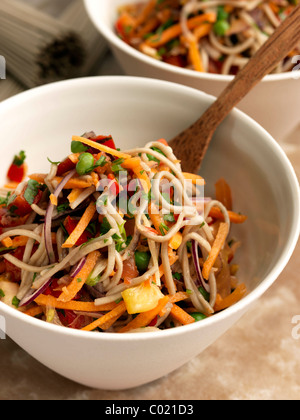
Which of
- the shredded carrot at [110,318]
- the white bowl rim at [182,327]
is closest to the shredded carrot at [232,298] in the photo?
the white bowl rim at [182,327]

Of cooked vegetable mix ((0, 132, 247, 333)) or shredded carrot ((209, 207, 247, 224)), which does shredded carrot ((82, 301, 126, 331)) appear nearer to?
cooked vegetable mix ((0, 132, 247, 333))

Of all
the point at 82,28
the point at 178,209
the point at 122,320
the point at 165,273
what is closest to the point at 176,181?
the point at 178,209

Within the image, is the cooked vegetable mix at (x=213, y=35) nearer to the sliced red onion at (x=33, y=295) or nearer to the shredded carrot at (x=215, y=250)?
the shredded carrot at (x=215, y=250)

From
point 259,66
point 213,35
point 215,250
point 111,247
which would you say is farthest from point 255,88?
point 111,247

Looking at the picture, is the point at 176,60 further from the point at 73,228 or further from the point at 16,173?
the point at 73,228

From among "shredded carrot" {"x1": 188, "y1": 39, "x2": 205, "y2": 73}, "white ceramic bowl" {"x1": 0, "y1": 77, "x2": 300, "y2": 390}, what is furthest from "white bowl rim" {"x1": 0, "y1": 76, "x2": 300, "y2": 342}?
"shredded carrot" {"x1": 188, "y1": 39, "x2": 205, "y2": 73}
